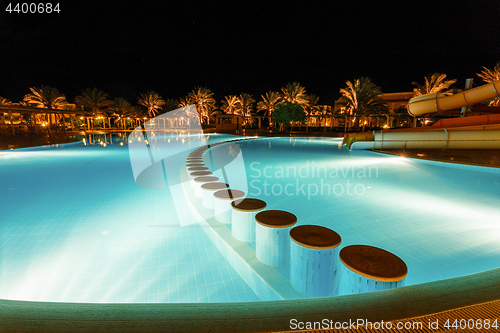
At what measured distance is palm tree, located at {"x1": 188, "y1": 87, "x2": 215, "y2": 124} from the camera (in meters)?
50.0

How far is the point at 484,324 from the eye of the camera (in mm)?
1138

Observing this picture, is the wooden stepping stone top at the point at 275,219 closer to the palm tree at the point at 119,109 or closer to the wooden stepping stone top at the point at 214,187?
the wooden stepping stone top at the point at 214,187

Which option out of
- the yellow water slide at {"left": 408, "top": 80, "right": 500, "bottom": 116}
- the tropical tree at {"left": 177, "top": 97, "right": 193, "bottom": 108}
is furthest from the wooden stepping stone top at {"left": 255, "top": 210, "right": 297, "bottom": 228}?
the tropical tree at {"left": 177, "top": 97, "right": 193, "bottom": 108}

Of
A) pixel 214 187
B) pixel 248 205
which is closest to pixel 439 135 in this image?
pixel 214 187

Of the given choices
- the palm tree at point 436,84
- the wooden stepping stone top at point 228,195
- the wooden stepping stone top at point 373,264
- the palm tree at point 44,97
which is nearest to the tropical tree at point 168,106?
the palm tree at point 44,97

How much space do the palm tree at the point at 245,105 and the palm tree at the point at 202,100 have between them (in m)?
6.21

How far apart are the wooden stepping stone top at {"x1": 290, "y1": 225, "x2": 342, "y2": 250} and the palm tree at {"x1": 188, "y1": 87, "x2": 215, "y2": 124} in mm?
51003

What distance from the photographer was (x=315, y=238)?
2482 millimetres

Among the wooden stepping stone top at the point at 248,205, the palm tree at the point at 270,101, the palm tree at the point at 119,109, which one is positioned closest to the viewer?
the wooden stepping stone top at the point at 248,205

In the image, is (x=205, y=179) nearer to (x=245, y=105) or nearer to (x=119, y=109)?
(x=245, y=105)

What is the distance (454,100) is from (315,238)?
18012mm

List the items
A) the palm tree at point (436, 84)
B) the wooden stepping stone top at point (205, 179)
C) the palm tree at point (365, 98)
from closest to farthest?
1. the wooden stepping stone top at point (205, 179)
2. the palm tree at point (436, 84)
3. the palm tree at point (365, 98)

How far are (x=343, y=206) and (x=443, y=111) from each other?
622 inches

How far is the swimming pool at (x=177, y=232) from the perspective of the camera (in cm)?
289
